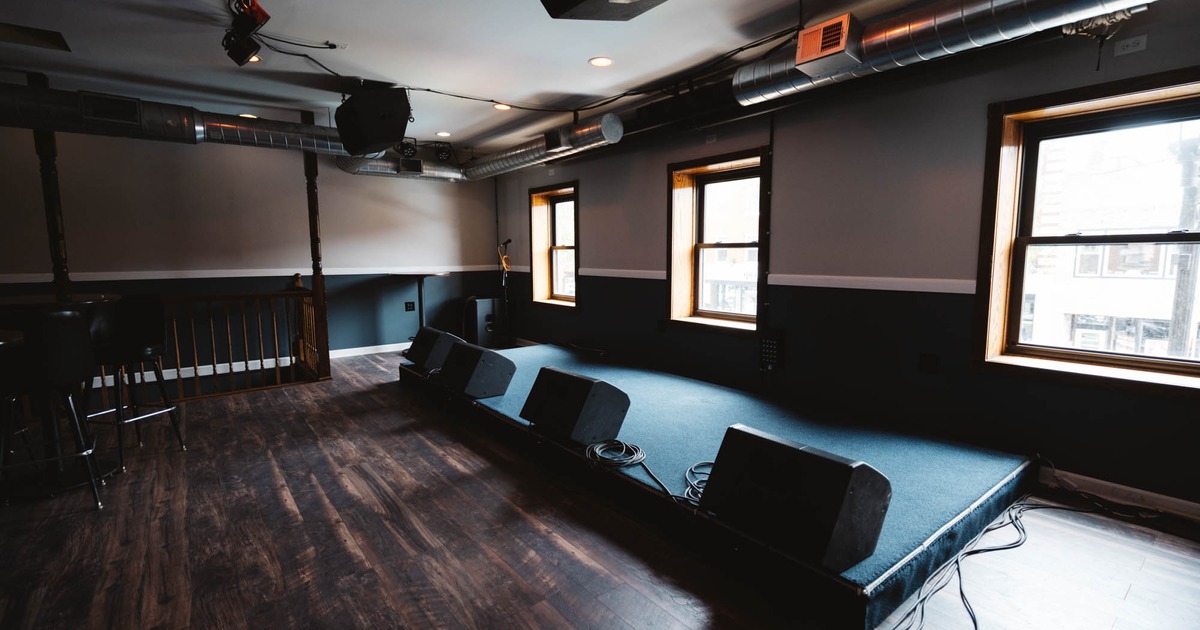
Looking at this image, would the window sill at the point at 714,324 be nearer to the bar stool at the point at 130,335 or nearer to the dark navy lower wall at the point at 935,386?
the dark navy lower wall at the point at 935,386

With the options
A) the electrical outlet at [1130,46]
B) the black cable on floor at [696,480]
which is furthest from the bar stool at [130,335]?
the electrical outlet at [1130,46]

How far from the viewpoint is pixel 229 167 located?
20.9 feet

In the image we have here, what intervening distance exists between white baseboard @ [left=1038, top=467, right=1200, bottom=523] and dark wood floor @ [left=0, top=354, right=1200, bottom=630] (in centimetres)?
24

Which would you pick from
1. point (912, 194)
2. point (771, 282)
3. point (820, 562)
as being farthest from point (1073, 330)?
point (820, 562)

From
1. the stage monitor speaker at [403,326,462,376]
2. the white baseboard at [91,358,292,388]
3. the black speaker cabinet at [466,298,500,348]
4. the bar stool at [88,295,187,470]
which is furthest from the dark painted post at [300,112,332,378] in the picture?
the black speaker cabinet at [466,298,500,348]

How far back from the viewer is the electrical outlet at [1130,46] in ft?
8.93

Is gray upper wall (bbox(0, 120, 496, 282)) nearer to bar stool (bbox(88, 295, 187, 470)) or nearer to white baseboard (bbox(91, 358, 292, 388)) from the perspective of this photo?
white baseboard (bbox(91, 358, 292, 388))

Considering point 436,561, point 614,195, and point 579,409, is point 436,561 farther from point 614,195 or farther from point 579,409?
point 614,195

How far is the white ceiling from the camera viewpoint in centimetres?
330

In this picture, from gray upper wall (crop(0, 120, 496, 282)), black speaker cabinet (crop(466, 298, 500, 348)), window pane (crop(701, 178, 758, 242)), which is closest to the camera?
window pane (crop(701, 178, 758, 242))

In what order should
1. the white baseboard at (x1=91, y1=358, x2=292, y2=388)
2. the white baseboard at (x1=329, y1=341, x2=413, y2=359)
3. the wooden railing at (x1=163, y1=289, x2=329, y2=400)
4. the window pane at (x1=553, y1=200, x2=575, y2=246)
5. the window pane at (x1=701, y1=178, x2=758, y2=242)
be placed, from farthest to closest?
1. the window pane at (x1=553, y1=200, x2=575, y2=246)
2. the white baseboard at (x1=329, y1=341, x2=413, y2=359)
3. the wooden railing at (x1=163, y1=289, x2=329, y2=400)
4. the white baseboard at (x1=91, y1=358, x2=292, y2=388)
5. the window pane at (x1=701, y1=178, x2=758, y2=242)

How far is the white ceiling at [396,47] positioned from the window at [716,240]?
0.97 meters

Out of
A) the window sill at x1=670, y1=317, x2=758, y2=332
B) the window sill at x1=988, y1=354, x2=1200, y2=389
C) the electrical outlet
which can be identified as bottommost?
the window sill at x1=988, y1=354, x2=1200, y2=389

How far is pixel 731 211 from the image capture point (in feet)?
16.9
